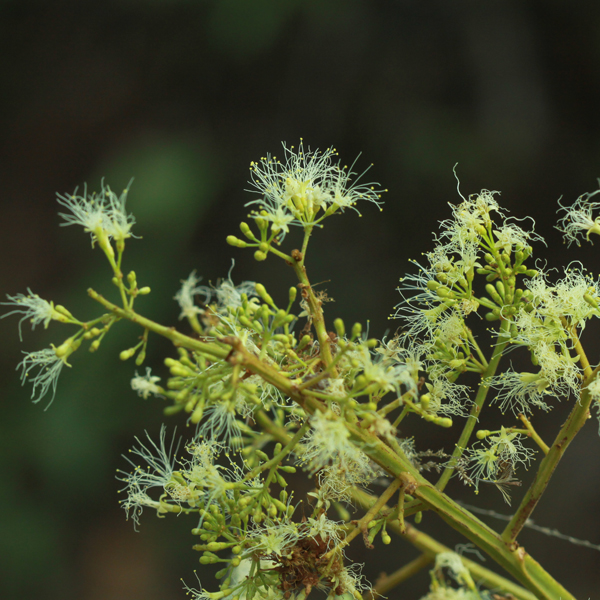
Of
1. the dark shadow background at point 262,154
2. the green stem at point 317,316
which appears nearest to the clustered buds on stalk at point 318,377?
the green stem at point 317,316

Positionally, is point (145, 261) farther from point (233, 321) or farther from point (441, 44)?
point (233, 321)

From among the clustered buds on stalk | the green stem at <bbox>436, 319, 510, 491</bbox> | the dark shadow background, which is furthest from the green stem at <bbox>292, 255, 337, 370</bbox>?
the dark shadow background

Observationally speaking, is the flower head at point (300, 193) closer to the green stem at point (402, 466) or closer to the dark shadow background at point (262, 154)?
the green stem at point (402, 466)

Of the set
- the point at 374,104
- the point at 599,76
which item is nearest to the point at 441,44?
the point at 374,104

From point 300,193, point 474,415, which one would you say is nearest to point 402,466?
point 474,415

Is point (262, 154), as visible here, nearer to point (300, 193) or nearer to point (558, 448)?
point (300, 193)

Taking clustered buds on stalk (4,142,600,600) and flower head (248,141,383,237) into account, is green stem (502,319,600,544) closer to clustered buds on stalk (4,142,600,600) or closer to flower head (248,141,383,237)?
clustered buds on stalk (4,142,600,600)

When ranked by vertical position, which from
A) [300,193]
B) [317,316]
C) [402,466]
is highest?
[300,193]

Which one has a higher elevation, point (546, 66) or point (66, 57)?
point (546, 66)
